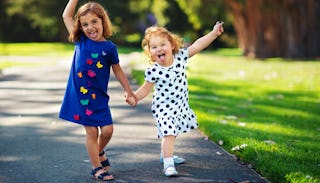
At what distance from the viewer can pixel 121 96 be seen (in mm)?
10117

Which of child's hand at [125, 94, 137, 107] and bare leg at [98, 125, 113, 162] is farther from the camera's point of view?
child's hand at [125, 94, 137, 107]

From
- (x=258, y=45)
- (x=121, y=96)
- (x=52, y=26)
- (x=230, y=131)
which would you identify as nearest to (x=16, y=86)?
(x=121, y=96)

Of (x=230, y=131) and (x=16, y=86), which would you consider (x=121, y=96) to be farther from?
(x=230, y=131)

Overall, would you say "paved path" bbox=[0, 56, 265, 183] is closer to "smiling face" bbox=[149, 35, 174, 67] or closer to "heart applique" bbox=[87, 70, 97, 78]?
"heart applique" bbox=[87, 70, 97, 78]

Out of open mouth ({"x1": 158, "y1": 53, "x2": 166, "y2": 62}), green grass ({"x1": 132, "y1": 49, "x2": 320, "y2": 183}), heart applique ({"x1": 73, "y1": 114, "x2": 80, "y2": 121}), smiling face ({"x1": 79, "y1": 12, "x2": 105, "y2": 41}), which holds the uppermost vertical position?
smiling face ({"x1": 79, "y1": 12, "x2": 105, "y2": 41})

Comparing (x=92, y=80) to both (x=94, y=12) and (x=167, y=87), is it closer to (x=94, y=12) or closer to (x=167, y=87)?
(x=94, y=12)

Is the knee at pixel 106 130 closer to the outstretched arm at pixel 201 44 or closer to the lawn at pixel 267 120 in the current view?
the outstretched arm at pixel 201 44

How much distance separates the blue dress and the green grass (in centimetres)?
151

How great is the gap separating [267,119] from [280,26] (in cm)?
1909

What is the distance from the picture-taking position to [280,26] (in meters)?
25.7

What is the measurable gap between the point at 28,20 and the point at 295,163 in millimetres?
49494

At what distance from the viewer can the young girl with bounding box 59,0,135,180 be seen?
4.35 meters

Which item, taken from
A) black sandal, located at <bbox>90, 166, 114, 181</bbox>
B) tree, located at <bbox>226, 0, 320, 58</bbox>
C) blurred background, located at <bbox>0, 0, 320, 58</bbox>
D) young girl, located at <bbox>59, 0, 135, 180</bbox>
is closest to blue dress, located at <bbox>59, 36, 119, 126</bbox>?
young girl, located at <bbox>59, 0, 135, 180</bbox>

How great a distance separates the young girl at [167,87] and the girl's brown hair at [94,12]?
1.31 ft
